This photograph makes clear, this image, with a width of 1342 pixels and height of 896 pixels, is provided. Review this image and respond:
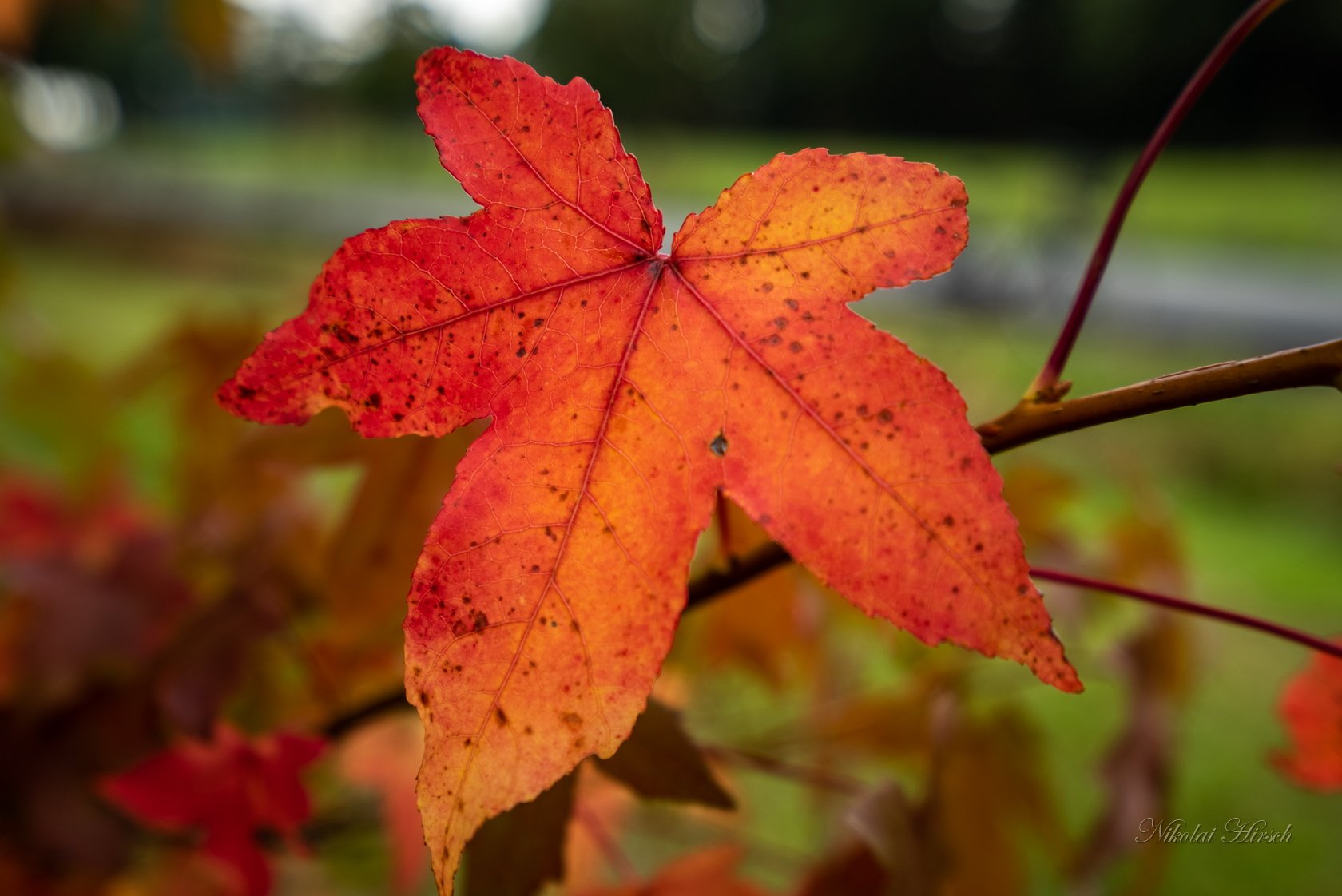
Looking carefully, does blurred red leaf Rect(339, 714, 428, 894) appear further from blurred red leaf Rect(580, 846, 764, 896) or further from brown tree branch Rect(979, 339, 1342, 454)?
brown tree branch Rect(979, 339, 1342, 454)

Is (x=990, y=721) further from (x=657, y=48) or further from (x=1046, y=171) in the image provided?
(x=657, y=48)

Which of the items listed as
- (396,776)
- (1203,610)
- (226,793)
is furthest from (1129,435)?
(226,793)

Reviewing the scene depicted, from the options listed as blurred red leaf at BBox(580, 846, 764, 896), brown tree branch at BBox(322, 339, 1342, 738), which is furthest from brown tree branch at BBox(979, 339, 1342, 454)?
blurred red leaf at BBox(580, 846, 764, 896)

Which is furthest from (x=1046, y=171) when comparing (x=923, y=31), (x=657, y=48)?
(x=657, y=48)

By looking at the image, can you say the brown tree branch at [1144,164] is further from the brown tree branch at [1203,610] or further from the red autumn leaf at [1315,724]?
the red autumn leaf at [1315,724]

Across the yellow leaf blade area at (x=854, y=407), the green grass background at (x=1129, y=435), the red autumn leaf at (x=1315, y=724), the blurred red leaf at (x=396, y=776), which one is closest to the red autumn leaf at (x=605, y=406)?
the yellow leaf blade area at (x=854, y=407)
